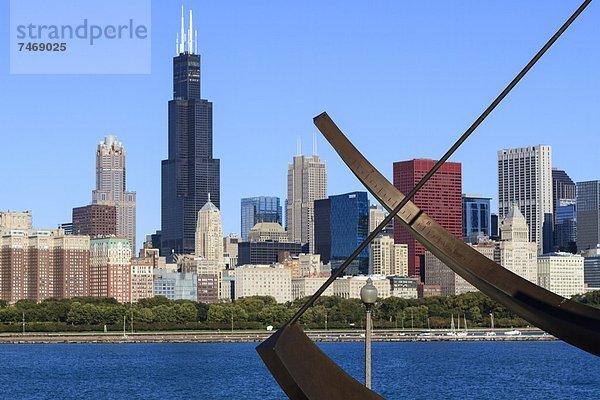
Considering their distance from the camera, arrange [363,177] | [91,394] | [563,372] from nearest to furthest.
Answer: [363,177] → [91,394] → [563,372]

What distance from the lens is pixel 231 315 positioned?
4958 inches

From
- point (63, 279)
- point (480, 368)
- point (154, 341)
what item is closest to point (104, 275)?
point (63, 279)

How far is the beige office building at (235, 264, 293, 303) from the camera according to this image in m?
190

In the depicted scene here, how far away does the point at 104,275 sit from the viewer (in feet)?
610

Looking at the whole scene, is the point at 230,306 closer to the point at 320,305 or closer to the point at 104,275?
the point at 320,305

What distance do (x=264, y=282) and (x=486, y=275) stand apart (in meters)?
178

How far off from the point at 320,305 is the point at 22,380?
7070cm

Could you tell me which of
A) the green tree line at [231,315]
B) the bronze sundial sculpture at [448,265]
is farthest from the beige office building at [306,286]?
the bronze sundial sculpture at [448,265]

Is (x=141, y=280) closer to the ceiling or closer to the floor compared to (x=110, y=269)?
closer to the floor

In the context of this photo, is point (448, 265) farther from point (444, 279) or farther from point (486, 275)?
point (444, 279)

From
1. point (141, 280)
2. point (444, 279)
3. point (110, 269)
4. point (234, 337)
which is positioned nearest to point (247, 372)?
point (234, 337)

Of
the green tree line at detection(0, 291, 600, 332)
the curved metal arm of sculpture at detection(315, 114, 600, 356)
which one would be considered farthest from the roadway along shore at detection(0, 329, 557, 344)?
the curved metal arm of sculpture at detection(315, 114, 600, 356)

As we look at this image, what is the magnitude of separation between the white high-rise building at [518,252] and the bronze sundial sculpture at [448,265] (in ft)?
572

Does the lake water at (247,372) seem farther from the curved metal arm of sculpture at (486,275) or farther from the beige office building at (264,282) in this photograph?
the beige office building at (264,282)
